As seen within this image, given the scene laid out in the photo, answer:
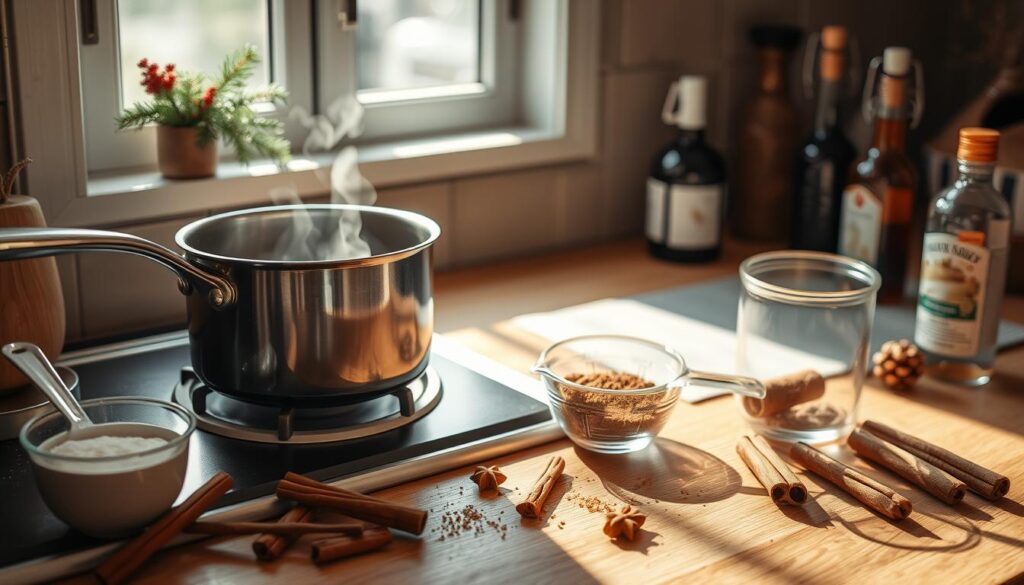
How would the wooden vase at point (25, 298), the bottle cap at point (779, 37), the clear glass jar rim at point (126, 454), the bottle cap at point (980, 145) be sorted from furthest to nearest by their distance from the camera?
the bottle cap at point (779, 37)
the bottle cap at point (980, 145)
the wooden vase at point (25, 298)
the clear glass jar rim at point (126, 454)

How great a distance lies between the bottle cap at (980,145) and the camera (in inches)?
47.3

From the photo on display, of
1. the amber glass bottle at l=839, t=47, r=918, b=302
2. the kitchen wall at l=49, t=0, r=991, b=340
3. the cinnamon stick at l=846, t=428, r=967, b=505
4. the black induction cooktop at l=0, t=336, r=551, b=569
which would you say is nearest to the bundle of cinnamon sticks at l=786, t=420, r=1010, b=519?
the cinnamon stick at l=846, t=428, r=967, b=505

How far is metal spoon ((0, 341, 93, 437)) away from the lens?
0.90 m

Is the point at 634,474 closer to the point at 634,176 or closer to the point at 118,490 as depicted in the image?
the point at 118,490

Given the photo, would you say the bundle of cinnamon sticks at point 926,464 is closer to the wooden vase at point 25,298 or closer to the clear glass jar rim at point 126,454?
the clear glass jar rim at point 126,454

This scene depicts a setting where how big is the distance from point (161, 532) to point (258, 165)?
69cm

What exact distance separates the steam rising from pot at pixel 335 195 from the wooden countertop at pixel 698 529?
31cm

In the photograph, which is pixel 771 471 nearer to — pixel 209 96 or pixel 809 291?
pixel 809 291

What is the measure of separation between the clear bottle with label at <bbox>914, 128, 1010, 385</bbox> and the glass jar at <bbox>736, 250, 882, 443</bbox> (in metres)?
0.09

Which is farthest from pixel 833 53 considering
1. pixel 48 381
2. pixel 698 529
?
pixel 48 381

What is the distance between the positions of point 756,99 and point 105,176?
0.96 meters

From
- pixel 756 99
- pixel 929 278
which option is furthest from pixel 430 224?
pixel 756 99

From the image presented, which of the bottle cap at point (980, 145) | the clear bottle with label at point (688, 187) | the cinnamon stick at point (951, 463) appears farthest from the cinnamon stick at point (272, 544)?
the clear bottle with label at point (688, 187)

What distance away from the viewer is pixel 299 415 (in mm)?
1088
